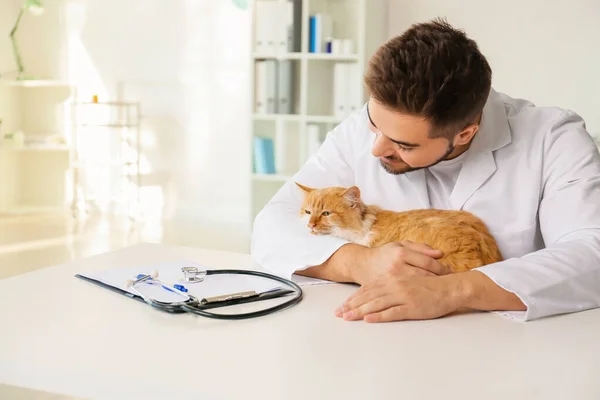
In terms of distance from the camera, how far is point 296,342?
1021mm

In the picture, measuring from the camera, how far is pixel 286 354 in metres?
0.97

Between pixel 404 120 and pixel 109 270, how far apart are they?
0.65 meters

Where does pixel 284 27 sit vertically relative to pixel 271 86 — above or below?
above

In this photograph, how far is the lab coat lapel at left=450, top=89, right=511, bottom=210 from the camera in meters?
1.48

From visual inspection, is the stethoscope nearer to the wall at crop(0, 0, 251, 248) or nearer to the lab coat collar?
the lab coat collar

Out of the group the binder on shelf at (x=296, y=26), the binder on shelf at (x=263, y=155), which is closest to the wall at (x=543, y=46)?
the binder on shelf at (x=296, y=26)

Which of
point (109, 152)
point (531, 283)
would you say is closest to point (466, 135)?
point (531, 283)

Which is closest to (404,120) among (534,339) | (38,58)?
(534,339)

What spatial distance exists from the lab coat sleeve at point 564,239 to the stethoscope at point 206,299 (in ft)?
A: 1.17

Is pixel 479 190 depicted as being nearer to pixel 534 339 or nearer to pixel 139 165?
pixel 534 339

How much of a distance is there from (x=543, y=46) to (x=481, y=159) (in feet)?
10.7

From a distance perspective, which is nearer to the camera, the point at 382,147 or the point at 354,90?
the point at 382,147

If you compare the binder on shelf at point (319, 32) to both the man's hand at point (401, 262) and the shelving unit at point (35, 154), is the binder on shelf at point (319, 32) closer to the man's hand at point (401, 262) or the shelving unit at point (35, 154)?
the shelving unit at point (35, 154)

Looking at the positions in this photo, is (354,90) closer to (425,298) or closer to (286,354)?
(425,298)
